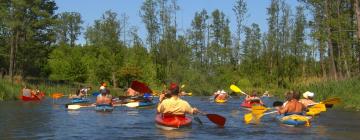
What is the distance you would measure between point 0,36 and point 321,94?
1485 inches

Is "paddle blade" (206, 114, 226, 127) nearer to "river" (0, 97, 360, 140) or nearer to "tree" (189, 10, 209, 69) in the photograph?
"river" (0, 97, 360, 140)

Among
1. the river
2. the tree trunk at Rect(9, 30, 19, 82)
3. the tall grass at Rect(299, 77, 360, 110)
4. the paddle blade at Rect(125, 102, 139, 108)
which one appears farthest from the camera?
the tree trunk at Rect(9, 30, 19, 82)

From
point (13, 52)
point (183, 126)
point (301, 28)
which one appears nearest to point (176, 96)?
point (183, 126)

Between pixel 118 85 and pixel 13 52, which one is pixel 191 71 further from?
pixel 13 52

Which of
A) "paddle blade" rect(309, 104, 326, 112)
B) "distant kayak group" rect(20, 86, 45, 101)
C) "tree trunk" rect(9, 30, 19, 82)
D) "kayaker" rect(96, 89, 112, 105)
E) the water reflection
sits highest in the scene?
"tree trunk" rect(9, 30, 19, 82)

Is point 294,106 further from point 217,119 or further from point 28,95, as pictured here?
point 28,95

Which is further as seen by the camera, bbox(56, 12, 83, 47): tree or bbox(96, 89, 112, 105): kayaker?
bbox(56, 12, 83, 47): tree

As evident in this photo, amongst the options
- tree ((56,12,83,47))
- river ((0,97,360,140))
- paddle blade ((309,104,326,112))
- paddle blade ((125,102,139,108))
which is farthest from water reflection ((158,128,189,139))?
tree ((56,12,83,47))

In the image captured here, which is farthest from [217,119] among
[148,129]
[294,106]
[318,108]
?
[318,108]

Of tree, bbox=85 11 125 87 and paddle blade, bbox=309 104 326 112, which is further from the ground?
tree, bbox=85 11 125 87

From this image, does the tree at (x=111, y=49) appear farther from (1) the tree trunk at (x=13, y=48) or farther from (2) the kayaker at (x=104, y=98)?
(2) the kayaker at (x=104, y=98)

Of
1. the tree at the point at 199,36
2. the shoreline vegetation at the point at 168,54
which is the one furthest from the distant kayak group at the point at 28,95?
the tree at the point at 199,36

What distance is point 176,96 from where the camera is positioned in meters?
17.1

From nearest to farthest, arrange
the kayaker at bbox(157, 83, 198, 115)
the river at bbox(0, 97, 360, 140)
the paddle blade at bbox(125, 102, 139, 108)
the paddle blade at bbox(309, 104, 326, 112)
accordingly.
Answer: the river at bbox(0, 97, 360, 140) < the kayaker at bbox(157, 83, 198, 115) < the paddle blade at bbox(309, 104, 326, 112) < the paddle blade at bbox(125, 102, 139, 108)
